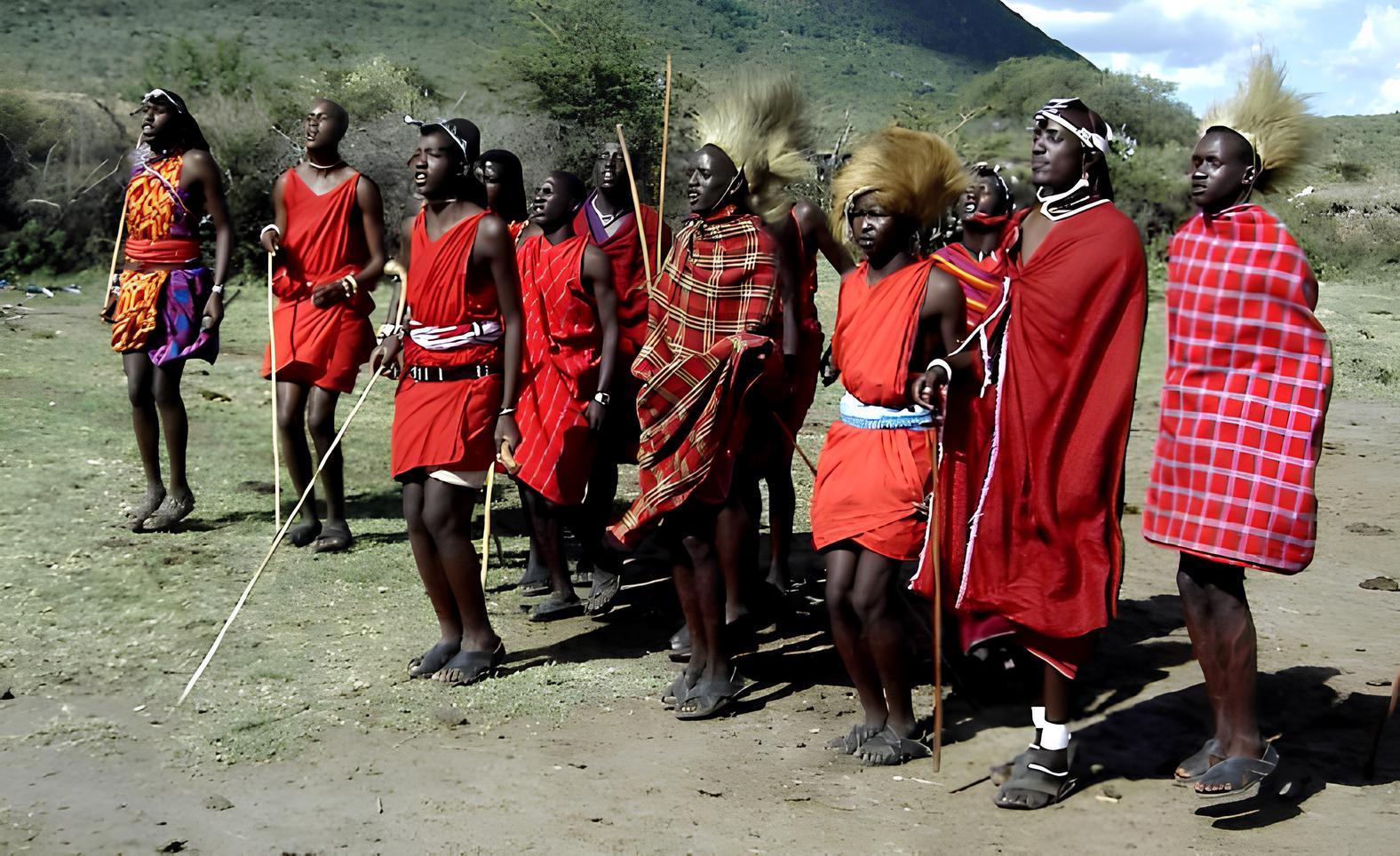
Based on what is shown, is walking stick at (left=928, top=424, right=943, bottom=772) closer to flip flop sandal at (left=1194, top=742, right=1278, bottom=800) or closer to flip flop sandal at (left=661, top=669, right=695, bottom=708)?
flip flop sandal at (left=1194, top=742, right=1278, bottom=800)

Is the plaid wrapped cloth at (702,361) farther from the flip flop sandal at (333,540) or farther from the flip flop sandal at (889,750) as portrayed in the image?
the flip flop sandal at (333,540)

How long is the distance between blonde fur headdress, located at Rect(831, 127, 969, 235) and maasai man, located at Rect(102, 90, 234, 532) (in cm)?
367

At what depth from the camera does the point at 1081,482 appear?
397 centimetres

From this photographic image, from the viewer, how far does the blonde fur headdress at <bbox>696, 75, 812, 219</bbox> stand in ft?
16.6

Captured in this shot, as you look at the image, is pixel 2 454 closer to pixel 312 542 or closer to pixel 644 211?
pixel 312 542

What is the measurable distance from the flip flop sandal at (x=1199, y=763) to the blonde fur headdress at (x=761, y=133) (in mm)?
2338

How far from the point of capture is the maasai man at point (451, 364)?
4949mm

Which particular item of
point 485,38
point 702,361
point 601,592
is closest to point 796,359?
point 702,361

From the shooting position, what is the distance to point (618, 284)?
239 inches

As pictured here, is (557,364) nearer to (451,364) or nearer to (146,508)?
(451,364)

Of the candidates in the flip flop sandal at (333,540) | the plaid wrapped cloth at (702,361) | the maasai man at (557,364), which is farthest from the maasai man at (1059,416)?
the flip flop sandal at (333,540)

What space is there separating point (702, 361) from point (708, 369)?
0.04 meters

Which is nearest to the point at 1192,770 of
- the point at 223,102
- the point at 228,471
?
the point at 228,471

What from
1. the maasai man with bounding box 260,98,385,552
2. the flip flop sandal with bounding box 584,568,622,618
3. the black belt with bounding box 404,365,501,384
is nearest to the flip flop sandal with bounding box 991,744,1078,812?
the black belt with bounding box 404,365,501,384
